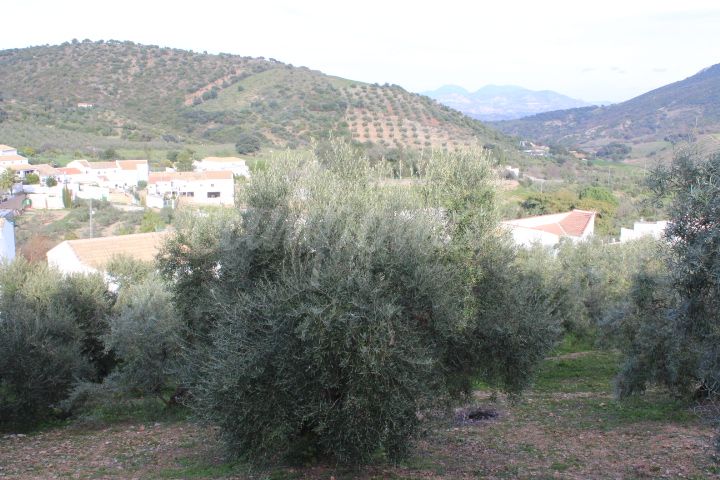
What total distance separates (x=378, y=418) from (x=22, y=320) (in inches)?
503

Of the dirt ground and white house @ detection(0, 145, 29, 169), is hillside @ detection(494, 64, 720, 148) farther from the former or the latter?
white house @ detection(0, 145, 29, 169)

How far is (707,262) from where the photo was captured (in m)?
6.64

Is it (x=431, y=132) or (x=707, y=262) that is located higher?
(x=431, y=132)

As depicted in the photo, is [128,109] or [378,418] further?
[128,109]

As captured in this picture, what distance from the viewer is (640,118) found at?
127938 millimetres

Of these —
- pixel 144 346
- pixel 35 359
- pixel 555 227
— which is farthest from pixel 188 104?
pixel 144 346

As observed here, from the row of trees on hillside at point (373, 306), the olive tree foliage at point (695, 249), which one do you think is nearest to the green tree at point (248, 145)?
the row of trees on hillside at point (373, 306)

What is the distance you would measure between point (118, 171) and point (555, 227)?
49.1m

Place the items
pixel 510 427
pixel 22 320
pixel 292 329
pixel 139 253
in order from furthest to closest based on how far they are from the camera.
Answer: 1. pixel 139 253
2. pixel 22 320
3. pixel 510 427
4. pixel 292 329

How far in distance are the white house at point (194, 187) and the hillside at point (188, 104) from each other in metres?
15.9

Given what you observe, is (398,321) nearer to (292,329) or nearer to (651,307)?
(292,329)

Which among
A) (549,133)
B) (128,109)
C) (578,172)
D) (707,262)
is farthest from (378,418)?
(549,133)

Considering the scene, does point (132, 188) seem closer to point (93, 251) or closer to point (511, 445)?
point (93, 251)

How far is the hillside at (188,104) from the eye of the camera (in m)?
80.2
